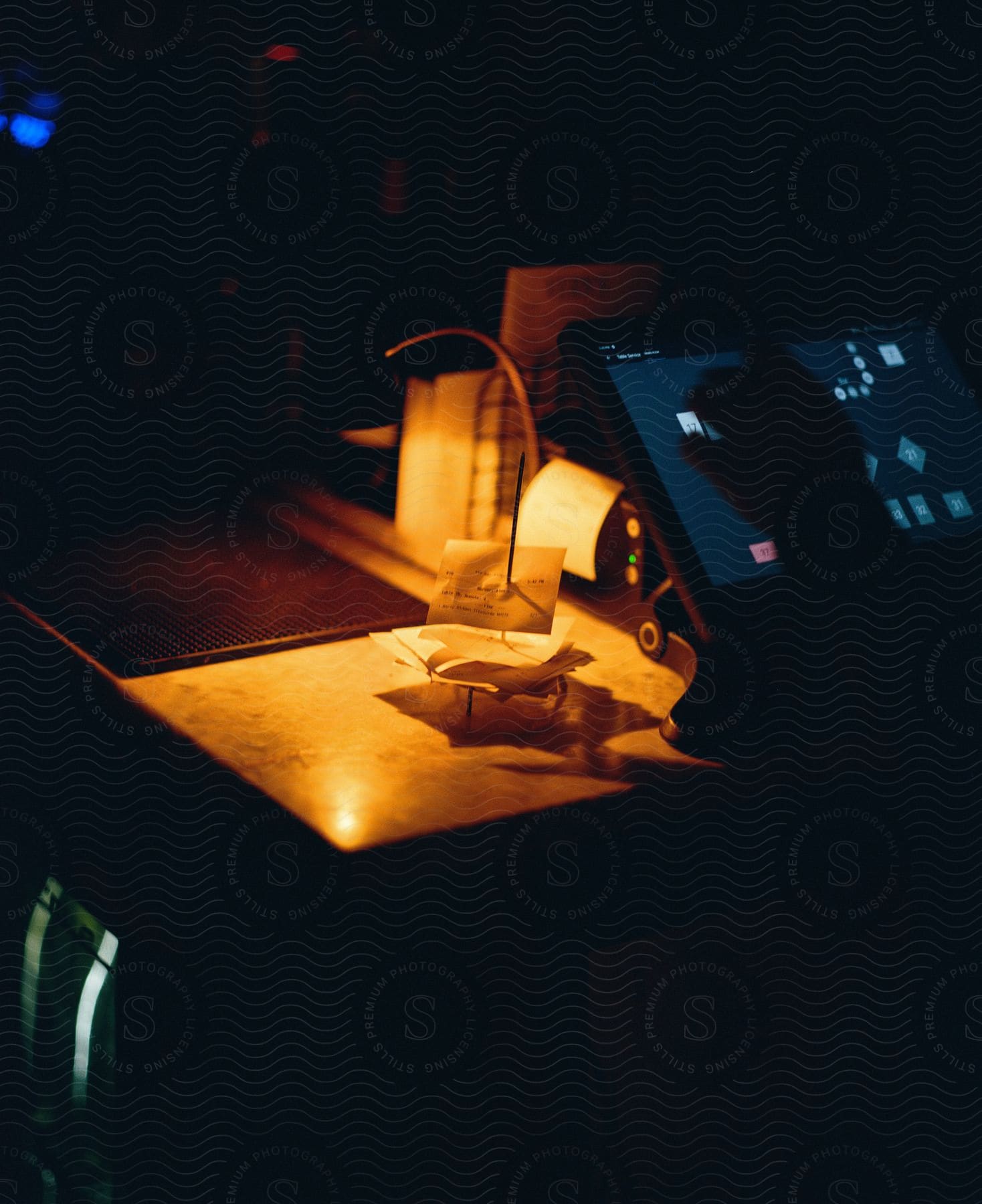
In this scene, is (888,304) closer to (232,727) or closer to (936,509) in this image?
(936,509)

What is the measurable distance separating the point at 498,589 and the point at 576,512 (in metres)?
0.14

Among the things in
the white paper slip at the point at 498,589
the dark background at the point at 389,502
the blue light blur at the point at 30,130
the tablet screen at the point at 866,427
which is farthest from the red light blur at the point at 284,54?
the white paper slip at the point at 498,589

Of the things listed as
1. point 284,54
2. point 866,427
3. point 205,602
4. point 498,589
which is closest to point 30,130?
point 284,54

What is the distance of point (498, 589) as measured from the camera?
38.2 inches

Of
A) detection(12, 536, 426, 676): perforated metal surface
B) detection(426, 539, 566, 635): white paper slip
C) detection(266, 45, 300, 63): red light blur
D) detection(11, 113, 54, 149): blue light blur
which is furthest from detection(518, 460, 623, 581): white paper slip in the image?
detection(11, 113, 54, 149): blue light blur

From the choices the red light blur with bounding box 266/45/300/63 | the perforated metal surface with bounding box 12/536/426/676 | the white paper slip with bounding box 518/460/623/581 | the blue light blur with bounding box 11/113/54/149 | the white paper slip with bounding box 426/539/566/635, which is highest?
the red light blur with bounding box 266/45/300/63

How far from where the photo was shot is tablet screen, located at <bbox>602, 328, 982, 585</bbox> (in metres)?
1.00

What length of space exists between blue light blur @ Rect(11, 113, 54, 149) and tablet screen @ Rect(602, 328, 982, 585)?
2.35 ft

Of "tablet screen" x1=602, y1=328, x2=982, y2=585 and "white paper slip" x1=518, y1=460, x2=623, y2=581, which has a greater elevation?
"tablet screen" x1=602, y1=328, x2=982, y2=585

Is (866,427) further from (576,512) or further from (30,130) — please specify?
(30,130)

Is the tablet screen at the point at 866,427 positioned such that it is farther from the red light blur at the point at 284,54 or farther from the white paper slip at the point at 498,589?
the red light blur at the point at 284,54

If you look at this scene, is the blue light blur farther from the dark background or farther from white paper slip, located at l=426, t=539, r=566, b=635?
white paper slip, located at l=426, t=539, r=566, b=635

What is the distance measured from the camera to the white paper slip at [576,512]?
3.27 feet

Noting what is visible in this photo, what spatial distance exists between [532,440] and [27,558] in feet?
2.09
